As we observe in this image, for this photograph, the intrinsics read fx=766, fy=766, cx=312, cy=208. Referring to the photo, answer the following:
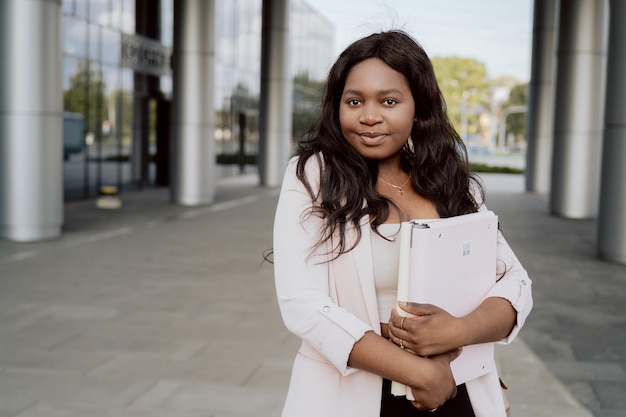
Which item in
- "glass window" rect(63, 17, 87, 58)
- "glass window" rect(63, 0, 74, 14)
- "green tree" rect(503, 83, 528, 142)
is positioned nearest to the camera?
"glass window" rect(63, 0, 74, 14)

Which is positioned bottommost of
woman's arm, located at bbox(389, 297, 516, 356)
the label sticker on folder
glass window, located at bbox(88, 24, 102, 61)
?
woman's arm, located at bbox(389, 297, 516, 356)

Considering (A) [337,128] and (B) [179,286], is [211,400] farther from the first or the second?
(B) [179,286]

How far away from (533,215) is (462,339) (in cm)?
1684

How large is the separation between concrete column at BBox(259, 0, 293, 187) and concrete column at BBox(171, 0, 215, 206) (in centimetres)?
735

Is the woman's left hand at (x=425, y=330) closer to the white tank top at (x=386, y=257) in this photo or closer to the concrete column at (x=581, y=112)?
the white tank top at (x=386, y=257)

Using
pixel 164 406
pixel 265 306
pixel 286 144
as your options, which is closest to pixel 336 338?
pixel 164 406

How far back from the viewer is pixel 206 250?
11.8 metres

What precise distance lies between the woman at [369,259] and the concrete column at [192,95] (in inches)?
674

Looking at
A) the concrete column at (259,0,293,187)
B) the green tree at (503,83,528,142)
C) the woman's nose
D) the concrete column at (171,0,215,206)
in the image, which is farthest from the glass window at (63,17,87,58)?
the green tree at (503,83,528,142)

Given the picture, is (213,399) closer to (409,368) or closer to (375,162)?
(375,162)

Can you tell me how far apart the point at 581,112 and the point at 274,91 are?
38.7 ft

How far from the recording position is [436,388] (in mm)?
1708

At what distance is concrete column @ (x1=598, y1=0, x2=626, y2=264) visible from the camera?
1087cm

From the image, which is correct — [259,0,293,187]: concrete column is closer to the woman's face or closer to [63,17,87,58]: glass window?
[63,17,87,58]: glass window
